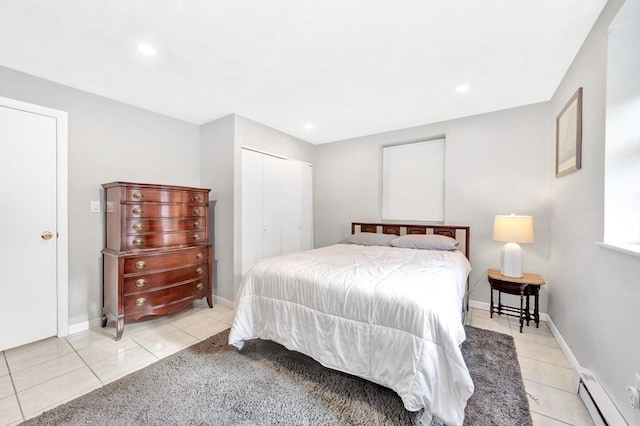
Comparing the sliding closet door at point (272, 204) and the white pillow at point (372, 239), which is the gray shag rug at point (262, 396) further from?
the sliding closet door at point (272, 204)

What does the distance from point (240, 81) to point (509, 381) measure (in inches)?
128

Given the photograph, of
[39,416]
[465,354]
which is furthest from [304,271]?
[39,416]

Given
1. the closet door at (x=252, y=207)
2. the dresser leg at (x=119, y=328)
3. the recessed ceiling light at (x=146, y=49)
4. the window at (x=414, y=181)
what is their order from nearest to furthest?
1. the recessed ceiling light at (x=146, y=49)
2. the dresser leg at (x=119, y=328)
3. the closet door at (x=252, y=207)
4. the window at (x=414, y=181)

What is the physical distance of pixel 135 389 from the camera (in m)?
1.71

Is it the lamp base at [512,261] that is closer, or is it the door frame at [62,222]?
the door frame at [62,222]

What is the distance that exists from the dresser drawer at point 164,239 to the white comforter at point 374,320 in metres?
1.21

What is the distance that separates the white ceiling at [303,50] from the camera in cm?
159

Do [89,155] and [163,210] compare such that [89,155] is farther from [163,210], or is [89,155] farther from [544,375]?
[544,375]

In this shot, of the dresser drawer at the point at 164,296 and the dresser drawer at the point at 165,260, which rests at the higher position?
the dresser drawer at the point at 165,260

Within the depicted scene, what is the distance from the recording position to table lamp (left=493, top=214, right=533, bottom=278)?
259 centimetres

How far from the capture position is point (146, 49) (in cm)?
196

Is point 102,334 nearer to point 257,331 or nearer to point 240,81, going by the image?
point 257,331

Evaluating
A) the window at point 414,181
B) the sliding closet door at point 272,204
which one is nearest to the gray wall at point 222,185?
the sliding closet door at point 272,204

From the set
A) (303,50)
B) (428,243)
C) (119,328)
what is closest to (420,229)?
(428,243)
